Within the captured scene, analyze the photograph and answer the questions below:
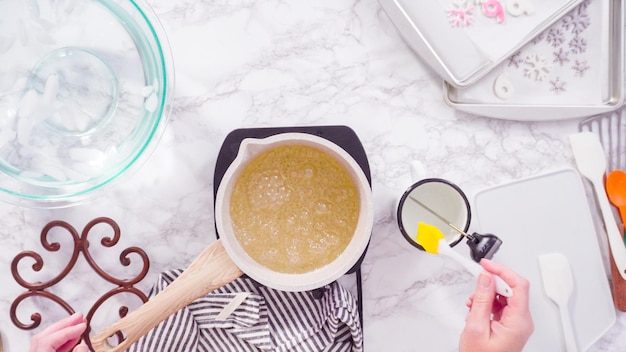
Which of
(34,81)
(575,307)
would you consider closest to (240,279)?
(34,81)

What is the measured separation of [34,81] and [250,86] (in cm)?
31

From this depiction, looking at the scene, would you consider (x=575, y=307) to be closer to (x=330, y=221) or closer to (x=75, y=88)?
(x=330, y=221)

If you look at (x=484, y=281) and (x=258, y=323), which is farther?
(x=258, y=323)

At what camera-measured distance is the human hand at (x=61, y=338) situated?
0.84 meters

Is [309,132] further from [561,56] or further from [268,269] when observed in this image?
[561,56]

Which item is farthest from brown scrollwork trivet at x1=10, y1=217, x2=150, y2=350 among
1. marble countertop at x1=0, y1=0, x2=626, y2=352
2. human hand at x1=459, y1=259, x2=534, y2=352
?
human hand at x1=459, y1=259, x2=534, y2=352

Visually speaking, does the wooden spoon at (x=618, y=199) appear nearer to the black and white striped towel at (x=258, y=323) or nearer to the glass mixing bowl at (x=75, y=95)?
the black and white striped towel at (x=258, y=323)

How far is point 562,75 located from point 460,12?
0.20 metres

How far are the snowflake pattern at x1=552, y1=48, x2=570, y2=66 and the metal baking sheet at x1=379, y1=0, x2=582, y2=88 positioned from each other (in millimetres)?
52

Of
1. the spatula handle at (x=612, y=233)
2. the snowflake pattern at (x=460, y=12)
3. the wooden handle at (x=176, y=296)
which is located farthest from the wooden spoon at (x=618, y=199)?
the wooden handle at (x=176, y=296)

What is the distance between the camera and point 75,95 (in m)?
0.91

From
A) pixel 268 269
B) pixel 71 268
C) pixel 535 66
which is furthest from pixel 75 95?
pixel 535 66

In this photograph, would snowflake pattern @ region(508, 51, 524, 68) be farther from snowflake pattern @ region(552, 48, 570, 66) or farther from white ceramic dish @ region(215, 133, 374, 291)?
white ceramic dish @ region(215, 133, 374, 291)

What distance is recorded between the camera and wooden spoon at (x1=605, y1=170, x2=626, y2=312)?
3.32 feet
